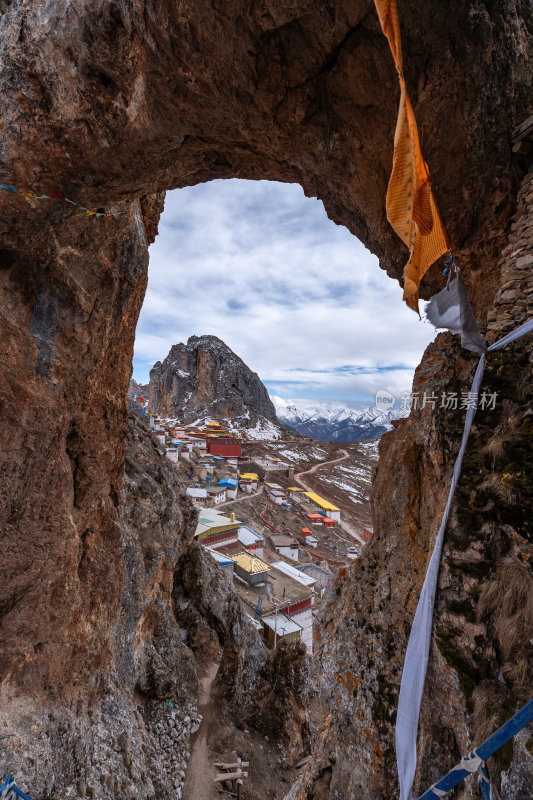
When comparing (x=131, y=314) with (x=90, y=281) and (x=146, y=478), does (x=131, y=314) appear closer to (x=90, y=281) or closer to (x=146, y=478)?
(x=90, y=281)

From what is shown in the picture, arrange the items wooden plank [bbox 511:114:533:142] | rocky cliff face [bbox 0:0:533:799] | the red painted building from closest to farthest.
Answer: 1. rocky cliff face [bbox 0:0:533:799]
2. wooden plank [bbox 511:114:533:142]
3. the red painted building

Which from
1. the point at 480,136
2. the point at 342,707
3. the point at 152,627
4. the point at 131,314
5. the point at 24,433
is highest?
the point at 480,136

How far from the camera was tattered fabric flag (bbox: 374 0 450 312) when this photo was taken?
2.72 metres

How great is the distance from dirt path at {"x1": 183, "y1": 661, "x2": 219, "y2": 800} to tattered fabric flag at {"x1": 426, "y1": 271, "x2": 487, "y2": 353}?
44.6 ft

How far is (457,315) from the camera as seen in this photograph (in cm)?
414

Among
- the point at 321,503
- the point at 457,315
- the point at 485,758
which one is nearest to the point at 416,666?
the point at 485,758

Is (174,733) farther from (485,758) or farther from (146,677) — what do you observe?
(485,758)

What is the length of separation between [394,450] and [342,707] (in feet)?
12.3

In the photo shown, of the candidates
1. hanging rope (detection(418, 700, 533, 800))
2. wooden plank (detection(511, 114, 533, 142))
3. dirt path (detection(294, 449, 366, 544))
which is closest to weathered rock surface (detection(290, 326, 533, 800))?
hanging rope (detection(418, 700, 533, 800))

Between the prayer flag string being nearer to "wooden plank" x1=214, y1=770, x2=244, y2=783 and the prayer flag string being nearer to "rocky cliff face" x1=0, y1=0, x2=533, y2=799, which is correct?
"rocky cliff face" x1=0, y1=0, x2=533, y2=799

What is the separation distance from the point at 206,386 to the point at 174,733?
3879 inches

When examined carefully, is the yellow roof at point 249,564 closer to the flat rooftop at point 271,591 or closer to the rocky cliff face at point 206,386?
the flat rooftop at point 271,591

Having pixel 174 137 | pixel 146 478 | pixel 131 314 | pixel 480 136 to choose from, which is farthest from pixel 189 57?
pixel 146 478

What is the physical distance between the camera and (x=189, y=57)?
409 centimetres
